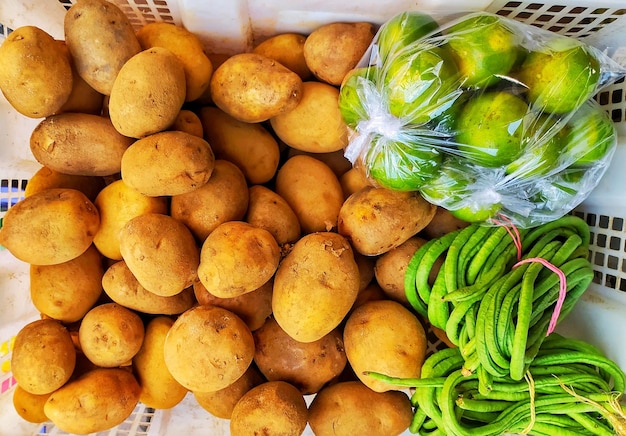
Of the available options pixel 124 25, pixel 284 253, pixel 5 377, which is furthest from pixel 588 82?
pixel 5 377

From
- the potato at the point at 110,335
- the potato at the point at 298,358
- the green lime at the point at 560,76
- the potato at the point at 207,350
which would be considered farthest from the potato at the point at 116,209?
the green lime at the point at 560,76

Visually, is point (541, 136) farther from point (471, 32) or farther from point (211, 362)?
point (211, 362)

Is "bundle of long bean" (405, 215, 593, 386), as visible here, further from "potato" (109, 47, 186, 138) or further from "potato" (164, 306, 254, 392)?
"potato" (109, 47, 186, 138)

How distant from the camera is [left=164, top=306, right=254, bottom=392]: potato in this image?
90 cm

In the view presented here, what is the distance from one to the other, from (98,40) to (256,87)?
0.31 metres

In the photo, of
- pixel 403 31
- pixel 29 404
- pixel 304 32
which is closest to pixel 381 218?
pixel 403 31

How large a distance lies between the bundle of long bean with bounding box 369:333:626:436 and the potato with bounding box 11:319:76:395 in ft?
2.00

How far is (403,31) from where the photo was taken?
0.89 metres

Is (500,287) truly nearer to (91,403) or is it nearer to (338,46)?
(338,46)

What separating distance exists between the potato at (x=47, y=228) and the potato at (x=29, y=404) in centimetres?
29

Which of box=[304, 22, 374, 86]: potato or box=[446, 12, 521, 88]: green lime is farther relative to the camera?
box=[304, 22, 374, 86]: potato

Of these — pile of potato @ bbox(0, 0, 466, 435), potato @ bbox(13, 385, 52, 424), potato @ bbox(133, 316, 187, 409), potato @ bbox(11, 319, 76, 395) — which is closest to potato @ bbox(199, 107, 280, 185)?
pile of potato @ bbox(0, 0, 466, 435)

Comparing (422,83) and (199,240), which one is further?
(199,240)

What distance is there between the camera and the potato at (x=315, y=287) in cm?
91
